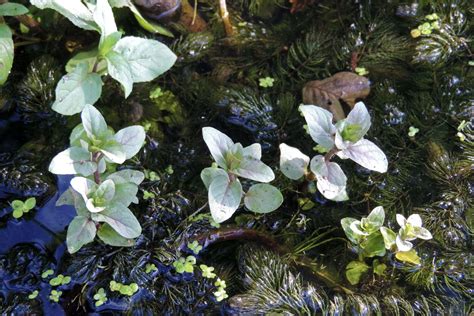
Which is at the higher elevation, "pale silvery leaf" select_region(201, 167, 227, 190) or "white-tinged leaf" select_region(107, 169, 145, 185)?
"pale silvery leaf" select_region(201, 167, 227, 190)

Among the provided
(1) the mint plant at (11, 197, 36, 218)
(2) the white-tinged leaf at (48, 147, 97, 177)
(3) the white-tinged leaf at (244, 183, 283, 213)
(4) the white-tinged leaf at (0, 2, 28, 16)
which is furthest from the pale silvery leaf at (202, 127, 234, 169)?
(4) the white-tinged leaf at (0, 2, 28, 16)

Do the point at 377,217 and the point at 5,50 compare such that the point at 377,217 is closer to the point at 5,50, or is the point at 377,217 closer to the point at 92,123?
the point at 92,123

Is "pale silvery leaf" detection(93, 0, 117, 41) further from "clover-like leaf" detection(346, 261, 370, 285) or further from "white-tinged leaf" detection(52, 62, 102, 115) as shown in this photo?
"clover-like leaf" detection(346, 261, 370, 285)

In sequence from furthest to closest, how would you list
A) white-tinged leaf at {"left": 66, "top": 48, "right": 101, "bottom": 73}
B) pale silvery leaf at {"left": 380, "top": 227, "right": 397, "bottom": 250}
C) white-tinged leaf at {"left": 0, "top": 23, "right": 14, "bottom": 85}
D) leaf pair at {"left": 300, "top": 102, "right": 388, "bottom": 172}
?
white-tinged leaf at {"left": 66, "top": 48, "right": 101, "bottom": 73} → white-tinged leaf at {"left": 0, "top": 23, "right": 14, "bottom": 85} → pale silvery leaf at {"left": 380, "top": 227, "right": 397, "bottom": 250} → leaf pair at {"left": 300, "top": 102, "right": 388, "bottom": 172}

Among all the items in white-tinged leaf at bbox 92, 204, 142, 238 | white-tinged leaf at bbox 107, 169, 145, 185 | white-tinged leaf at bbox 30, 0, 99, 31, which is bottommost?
white-tinged leaf at bbox 92, 204, 142, 238

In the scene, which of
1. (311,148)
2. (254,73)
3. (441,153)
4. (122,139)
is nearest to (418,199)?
(441,153)

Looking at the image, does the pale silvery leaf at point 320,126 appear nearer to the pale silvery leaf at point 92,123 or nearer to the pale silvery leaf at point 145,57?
the pale silvery leaf at point 145,57

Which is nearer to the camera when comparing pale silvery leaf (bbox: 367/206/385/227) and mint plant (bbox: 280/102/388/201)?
mint plant (bbox: 280/102/388/201)

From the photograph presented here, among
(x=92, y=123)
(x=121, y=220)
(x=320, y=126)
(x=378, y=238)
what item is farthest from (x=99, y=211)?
(x=378, y=238)
